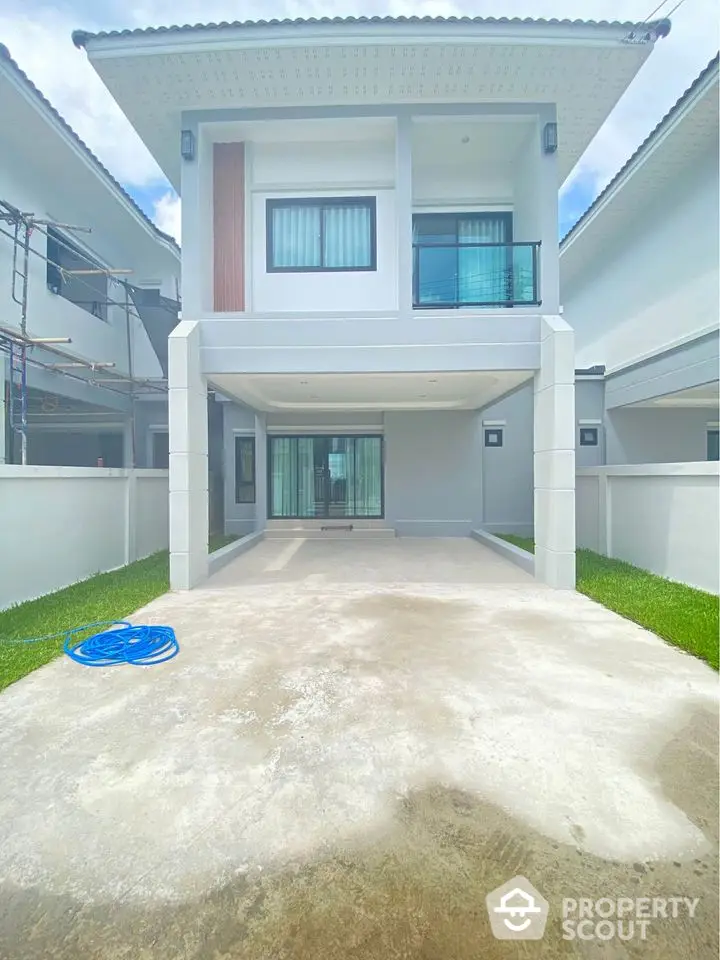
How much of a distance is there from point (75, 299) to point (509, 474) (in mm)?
10337

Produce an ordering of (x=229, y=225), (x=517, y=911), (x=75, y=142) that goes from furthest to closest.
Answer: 1. (x=75, y=142)
2. (x=229, y=225)
3. (x=517, y=911)

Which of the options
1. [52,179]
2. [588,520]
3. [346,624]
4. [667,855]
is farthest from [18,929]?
[52,179]

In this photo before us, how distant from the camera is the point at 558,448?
6.07 m

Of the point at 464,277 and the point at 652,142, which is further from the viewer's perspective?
the point at 652,142

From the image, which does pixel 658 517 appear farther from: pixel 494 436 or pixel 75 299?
pixel 75 299

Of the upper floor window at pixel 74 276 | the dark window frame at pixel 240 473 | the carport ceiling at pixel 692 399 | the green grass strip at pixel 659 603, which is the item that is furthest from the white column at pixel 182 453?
the carport ceiling at pixel 692 399

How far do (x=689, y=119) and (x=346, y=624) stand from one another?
360 inches

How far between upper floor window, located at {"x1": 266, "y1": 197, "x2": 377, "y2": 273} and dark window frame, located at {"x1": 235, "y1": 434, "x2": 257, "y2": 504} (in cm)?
481

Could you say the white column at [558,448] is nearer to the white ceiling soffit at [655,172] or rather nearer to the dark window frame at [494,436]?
the white ceiling soffit at [655,172]

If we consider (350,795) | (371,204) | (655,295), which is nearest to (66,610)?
(350,795)

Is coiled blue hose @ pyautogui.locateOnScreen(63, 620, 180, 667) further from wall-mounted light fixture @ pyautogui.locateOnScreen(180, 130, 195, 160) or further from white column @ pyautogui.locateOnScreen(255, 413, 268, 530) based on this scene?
wall-mounted light fixture @ pyautogui.locateOnScreen(180, 130, 195, 160)

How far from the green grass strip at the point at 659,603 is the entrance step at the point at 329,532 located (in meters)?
4.41

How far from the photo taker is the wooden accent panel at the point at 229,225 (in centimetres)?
742

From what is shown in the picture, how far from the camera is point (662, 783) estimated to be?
7.87ft
